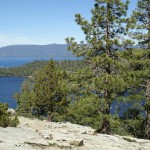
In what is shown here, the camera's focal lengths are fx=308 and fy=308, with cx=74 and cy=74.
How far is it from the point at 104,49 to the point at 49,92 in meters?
18.4

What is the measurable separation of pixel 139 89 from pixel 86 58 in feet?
20.0

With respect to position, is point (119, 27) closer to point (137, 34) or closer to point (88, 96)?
point (137, 34)

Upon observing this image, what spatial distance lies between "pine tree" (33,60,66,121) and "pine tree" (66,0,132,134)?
16.6 m

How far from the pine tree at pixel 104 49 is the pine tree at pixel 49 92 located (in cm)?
1664

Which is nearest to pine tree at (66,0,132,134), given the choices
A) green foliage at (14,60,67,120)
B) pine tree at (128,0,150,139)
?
pine tree at (128,0,150,139)

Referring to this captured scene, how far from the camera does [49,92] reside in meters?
42.4

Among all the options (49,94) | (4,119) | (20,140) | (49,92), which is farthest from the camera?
(49,92)

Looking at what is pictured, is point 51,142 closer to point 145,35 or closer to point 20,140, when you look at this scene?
point 20,140

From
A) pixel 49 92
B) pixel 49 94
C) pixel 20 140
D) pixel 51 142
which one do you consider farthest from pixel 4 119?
pixel 49 92

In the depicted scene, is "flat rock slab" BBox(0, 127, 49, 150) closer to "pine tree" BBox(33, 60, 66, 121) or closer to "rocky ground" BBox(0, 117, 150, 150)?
"rocky ground" BBox(0, 117, 150, 150)

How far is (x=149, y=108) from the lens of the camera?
28.0 metres

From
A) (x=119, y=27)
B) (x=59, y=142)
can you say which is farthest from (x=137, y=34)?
(x=59, y=142)

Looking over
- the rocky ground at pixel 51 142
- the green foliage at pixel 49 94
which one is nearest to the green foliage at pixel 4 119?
the rocky ground at pixel 51 142

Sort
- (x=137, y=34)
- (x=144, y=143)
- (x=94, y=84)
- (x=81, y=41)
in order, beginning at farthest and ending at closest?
(x=137, y=34) → (x=81, y=41) → (x=94, y=84) → (x=144, y=143)
